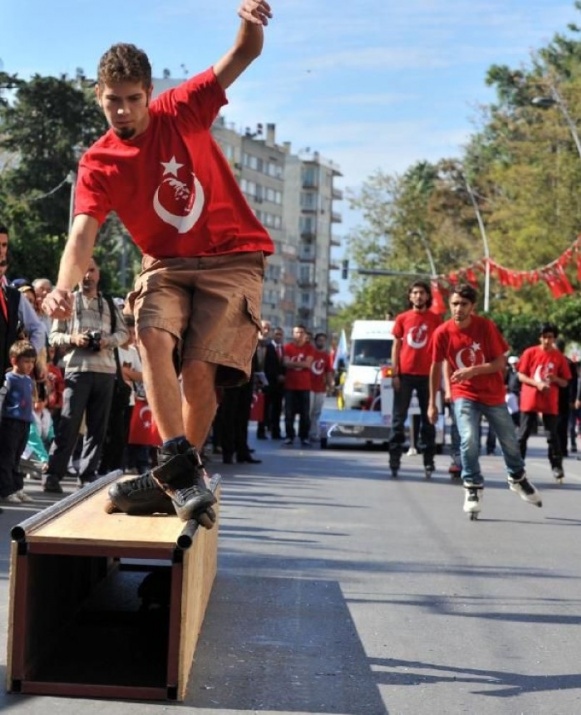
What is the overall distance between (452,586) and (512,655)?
209cm

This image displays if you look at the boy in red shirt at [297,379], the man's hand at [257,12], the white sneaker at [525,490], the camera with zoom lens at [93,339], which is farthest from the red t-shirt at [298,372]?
the man's hand at [257,12]

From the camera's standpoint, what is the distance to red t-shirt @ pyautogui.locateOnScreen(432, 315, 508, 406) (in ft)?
45.4

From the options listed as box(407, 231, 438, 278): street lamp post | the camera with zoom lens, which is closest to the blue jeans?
the camera with zoom lens

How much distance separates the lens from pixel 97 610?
24.3 feet

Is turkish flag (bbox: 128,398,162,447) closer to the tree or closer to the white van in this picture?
the white van

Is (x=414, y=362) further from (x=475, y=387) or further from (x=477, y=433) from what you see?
(x=477, y=433)

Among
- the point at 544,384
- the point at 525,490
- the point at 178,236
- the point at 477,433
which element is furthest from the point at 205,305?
the point at 544,384

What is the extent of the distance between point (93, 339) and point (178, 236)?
6922mm

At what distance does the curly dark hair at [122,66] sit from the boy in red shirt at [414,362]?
38.1ft

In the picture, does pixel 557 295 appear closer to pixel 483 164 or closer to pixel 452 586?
pixel 452 586

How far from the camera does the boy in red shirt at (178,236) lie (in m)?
6.68

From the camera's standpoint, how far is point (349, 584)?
894 centimetres

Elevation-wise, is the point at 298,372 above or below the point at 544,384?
above

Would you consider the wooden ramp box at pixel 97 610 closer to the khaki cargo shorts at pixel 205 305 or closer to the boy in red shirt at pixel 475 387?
the khaki cargo shorts at pixel 205 305
